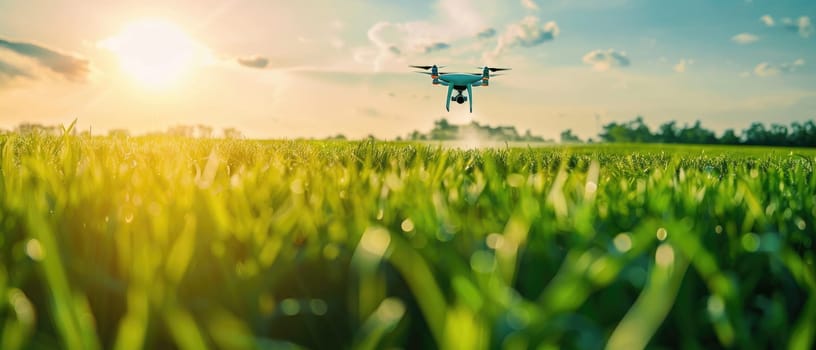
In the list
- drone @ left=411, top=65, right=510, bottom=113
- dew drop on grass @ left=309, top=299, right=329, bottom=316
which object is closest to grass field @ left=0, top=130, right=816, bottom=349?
dew drop on grass @ left=309, top=299, right=329, bottom=316

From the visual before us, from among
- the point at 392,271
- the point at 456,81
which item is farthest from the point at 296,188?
the point at 456,81

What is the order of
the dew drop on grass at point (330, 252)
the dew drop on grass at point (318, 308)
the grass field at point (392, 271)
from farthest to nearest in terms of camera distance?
1. the dew drop on grass at point (330, 252)
2. the dew drop on grass at point (318, 308)
3. the grass field at point (392, 271)

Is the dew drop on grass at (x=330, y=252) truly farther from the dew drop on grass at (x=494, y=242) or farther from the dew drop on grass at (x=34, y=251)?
the dew drop on grass at (x=34, y=251)

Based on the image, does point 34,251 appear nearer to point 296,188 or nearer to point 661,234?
point 296,188

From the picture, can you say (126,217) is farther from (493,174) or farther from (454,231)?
(493,174)

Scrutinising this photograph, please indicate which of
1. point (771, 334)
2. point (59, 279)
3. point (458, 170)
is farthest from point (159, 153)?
point (771, 334)

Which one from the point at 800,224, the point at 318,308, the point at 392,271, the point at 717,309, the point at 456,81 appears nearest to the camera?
the point at 717,309

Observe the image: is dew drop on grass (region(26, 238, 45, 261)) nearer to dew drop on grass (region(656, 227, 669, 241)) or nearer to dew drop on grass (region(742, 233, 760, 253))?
dew drop on grass (region(656, 227, 669, 241))

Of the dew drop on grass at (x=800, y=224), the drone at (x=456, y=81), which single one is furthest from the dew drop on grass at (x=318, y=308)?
the drone at (x=456, y=81)
